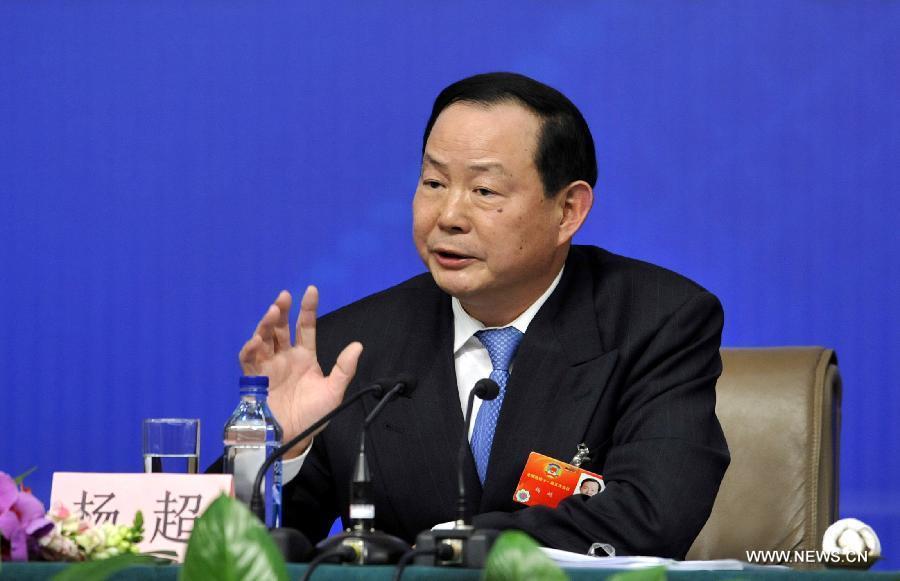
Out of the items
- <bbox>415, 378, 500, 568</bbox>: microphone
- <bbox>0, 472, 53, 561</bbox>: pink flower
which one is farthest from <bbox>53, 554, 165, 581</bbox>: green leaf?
<bbox>0, 472, 53, 561</bbox>: pink flower

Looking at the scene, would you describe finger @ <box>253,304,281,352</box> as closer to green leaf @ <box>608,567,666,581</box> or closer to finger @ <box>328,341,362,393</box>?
finger @ <box>328,341,362,393</box>

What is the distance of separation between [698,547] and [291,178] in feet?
4.89

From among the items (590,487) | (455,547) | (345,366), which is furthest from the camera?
(590,487)

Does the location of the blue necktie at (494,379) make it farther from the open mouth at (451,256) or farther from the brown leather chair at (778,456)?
the brown leather chair at (778,456)

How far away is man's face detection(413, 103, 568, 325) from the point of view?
2.23 meters

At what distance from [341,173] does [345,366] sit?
1.48m

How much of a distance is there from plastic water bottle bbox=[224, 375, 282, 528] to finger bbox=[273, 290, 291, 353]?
0.17 m

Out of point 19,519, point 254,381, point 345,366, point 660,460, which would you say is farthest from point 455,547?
point 660,460

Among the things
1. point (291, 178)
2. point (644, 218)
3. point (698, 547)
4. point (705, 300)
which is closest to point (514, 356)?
point (705, 300)

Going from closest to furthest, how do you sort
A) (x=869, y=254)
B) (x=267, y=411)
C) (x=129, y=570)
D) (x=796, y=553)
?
(x=129, y=570)
(x=267, y=411)
(x=796, y=553)
(x=869, y=254)

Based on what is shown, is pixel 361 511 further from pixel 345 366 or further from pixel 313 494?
pixel 313 494

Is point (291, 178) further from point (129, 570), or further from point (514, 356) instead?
point (129, 570)

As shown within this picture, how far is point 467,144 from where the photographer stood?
2.23 metres

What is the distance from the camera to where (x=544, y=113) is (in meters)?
2.30
